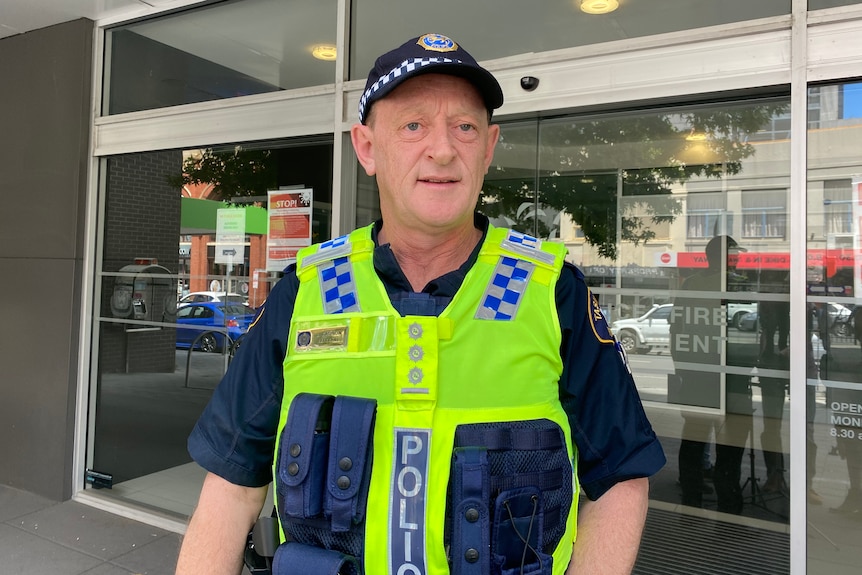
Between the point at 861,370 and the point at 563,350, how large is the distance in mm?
2668

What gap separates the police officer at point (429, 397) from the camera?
118 cm

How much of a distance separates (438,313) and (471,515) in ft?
1.39

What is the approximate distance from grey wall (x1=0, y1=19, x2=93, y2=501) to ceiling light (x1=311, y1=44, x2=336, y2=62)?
7.20 ft

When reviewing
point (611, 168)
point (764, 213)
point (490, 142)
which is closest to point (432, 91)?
point (490, 142)

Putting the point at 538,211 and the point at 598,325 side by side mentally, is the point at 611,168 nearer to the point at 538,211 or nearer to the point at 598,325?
the point at 538,211

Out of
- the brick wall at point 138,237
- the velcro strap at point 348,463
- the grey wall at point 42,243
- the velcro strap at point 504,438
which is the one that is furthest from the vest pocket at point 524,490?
the grey wall at point 42,243

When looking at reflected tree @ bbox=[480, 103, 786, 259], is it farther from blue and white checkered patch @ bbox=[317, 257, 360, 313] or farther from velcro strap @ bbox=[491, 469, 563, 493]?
velcro strap @ bbox=[491, 469, 563, 493]

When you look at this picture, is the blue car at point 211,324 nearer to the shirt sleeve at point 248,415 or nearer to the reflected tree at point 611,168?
the reflected tree at point 611,168

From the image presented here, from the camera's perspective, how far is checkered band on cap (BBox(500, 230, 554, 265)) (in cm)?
138

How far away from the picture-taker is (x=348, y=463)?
1167 millimetres

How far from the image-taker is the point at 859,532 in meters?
3.13

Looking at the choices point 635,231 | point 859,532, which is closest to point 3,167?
point 635,231

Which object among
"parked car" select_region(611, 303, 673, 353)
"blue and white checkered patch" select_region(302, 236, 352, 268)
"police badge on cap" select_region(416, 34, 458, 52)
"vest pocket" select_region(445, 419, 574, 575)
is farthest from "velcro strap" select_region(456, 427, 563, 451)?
"parked car" select_region(611, 303, 673, 353)

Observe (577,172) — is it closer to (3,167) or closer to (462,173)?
(462,173)
